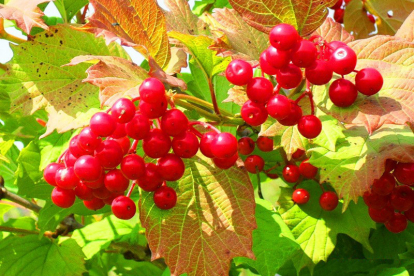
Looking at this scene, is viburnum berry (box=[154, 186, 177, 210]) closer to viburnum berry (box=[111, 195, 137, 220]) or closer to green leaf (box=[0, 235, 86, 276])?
viburnum berry (box=[111, 195, 137, 220])

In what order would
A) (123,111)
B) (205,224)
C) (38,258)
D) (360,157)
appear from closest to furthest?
(123,111)
(205,224)
(360,157)
(38,258)

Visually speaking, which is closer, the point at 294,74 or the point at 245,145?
the point at 294,74

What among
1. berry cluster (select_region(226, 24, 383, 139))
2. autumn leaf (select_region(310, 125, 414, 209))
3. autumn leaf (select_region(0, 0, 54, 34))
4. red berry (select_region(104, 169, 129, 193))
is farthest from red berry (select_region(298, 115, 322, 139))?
autumn leaf (select_region(0, 0, 54, 34))

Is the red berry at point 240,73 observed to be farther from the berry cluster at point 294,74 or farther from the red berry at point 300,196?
the red berry at point 300,196

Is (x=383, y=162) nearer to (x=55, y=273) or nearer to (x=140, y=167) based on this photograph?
(x=140, y=167)

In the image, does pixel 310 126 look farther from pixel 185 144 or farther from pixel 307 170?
pixel 307 170

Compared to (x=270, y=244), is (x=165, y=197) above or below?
above

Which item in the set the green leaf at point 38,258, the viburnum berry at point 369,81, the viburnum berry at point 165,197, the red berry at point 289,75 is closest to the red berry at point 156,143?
the viburnum berry at point 165,197

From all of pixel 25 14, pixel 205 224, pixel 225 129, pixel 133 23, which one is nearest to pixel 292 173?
pixel 225 129
